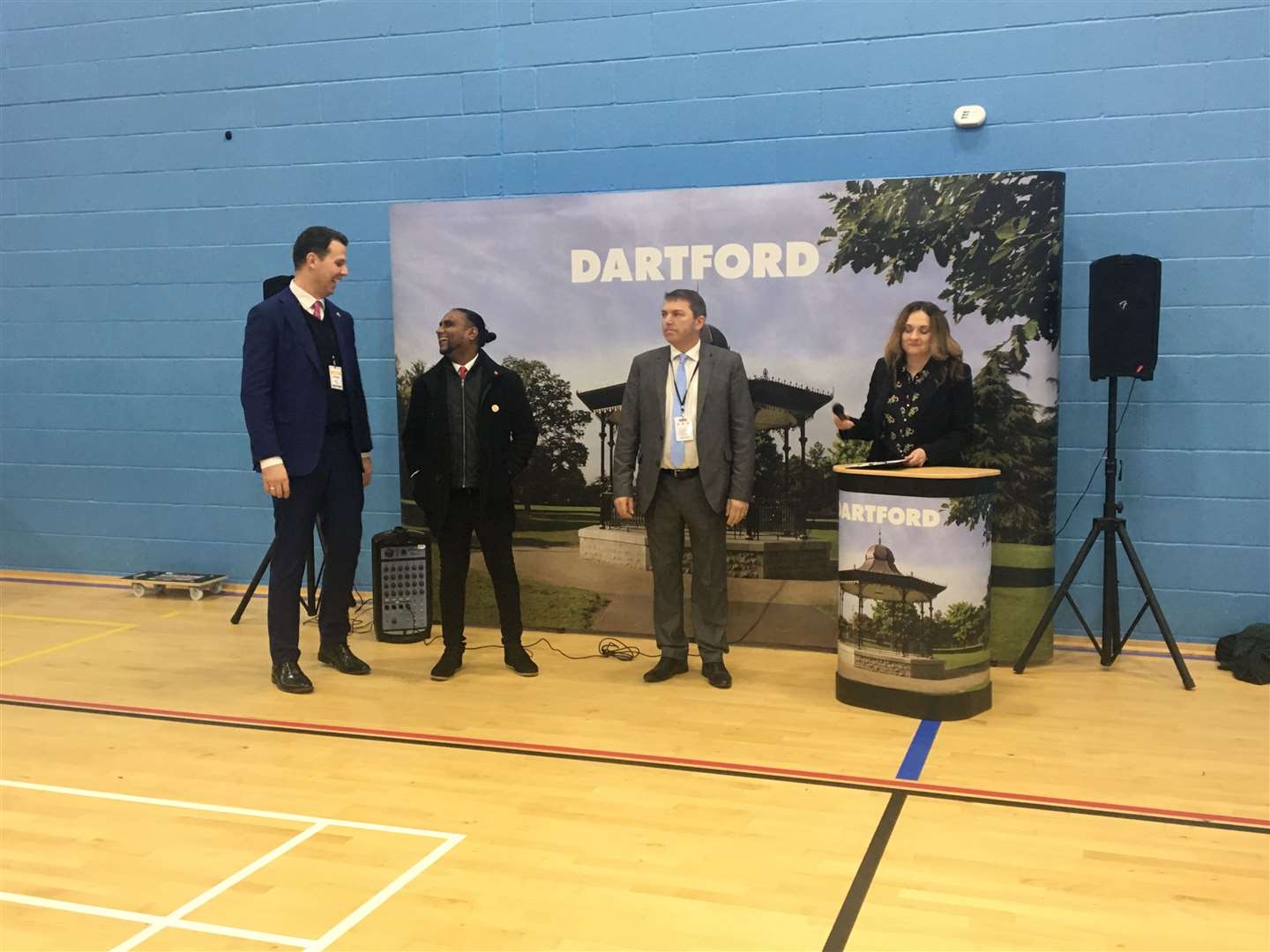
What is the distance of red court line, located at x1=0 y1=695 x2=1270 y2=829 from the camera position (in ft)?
10.1

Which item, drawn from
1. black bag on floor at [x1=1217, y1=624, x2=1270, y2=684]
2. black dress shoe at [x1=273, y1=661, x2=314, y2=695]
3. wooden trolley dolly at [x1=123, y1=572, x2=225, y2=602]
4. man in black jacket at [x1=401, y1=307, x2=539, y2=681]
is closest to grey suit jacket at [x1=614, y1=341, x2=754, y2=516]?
man in black jacket at [x1=401, y1=307, x2=539, y2=681]

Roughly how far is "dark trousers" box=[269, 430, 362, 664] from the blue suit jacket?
11 cm

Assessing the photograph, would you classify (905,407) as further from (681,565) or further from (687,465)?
(681,565)

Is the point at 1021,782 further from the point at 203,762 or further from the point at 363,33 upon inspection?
the point at 363,33

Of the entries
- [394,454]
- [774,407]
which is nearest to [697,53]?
[774,407]

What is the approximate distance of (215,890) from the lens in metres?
2.62

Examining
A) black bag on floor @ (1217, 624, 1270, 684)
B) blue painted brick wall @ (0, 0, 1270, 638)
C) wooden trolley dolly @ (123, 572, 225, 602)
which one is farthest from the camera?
wooden trolley dolly @ (123, 572, 225, 602)

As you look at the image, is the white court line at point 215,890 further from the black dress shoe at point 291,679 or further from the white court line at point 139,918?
the black dress shoe at point 291,679

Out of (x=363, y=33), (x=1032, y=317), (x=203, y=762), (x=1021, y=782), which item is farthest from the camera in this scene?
(x=363, y=33)

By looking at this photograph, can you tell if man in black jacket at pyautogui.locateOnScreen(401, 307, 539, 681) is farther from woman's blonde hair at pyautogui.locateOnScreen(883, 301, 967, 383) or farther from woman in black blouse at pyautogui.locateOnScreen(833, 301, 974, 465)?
woman's blonde hair at pyautogui.locateOnScreen(883, 301, 967, 383)

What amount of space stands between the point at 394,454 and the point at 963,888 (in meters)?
4.22

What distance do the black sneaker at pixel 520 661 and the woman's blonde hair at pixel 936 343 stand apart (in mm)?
2018

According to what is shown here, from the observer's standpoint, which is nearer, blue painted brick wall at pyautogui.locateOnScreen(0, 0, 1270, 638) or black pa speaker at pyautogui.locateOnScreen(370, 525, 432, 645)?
blue painted brick wall at pyautogui.locateOnScreen(0, 0, 1270, 638)

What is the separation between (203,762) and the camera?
3.54 meters
